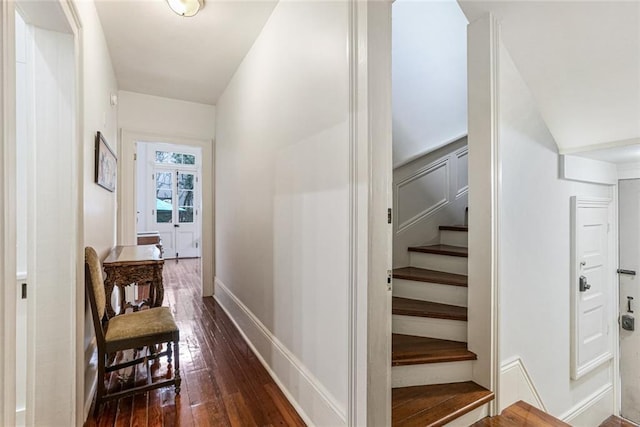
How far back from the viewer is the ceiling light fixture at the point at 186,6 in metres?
2.13

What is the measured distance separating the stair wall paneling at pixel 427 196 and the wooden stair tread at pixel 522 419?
1242mm

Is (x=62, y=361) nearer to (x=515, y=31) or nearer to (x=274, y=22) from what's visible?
(x=274, y=22)

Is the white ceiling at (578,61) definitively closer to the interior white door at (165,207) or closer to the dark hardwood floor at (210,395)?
the dark hardwood floor at (210,395)

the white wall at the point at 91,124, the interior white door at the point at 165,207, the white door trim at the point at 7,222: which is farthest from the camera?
the interior white door at the point at 165,207

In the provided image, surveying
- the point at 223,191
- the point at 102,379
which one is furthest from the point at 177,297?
the point at 102,379

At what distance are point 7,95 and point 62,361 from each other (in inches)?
54.7

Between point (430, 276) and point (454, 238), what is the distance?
0.77m

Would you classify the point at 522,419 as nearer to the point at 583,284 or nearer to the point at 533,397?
the point at 533,397

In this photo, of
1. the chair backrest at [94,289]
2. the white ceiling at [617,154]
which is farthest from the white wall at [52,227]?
the white ceiling at [617,154]

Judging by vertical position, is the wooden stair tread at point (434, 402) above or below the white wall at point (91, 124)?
below

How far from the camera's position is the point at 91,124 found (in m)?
2.05

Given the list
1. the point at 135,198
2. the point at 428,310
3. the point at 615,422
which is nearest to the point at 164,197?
the point at 135,198

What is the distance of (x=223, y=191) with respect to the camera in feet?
12.5

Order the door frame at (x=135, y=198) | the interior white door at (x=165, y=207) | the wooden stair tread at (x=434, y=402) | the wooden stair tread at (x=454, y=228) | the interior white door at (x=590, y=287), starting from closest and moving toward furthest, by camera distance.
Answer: the wooden stair tread at (x=434, y=402) < the interior white door at (x=590, y=287) < the wooden stair tread at (x=454, y=228) < the door frame at (x=135, y=198) < the interior white door at (x=165, y=207)
